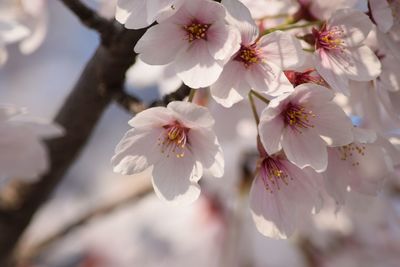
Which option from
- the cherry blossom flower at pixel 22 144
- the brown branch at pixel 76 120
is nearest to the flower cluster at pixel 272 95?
the brown branch at pixel 76 120

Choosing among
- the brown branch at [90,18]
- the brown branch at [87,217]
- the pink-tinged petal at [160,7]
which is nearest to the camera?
the pink-tinged petal at [160,7]

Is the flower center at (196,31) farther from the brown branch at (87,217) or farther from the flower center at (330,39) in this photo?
the brown branch at (87,217)

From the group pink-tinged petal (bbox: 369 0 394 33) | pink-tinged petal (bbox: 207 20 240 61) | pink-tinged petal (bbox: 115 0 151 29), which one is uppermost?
pink-tinged petal (bbox: 115 0 151 29)

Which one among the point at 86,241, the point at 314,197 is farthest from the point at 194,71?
the point at 86,241

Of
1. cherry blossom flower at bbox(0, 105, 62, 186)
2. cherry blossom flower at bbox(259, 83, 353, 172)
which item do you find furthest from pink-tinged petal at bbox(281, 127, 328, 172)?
cherry blossom flower at bbox(0, 105, 62, 186)

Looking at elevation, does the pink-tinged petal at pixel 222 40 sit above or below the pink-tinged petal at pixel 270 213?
above

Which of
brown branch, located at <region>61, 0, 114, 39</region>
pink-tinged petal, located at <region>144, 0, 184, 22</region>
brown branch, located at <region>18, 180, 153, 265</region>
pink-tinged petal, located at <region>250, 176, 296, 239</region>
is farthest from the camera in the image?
brown branch, located at <region>18, 180, 153, 265</region>

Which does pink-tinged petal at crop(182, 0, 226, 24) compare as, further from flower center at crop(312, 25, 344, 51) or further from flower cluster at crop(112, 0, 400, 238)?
flower center at crop(312, 25, 344, 51)
